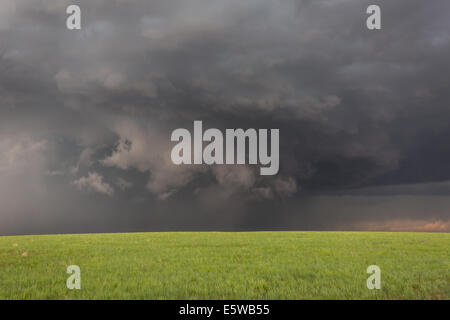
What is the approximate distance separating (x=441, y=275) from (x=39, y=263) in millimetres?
18967

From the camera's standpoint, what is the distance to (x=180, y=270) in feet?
50.1

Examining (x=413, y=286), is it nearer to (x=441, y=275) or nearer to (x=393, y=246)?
(x=441, y=275)
